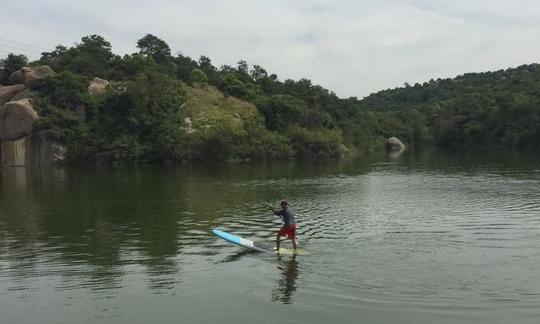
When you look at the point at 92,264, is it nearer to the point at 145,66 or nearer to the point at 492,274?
the point at 492,274

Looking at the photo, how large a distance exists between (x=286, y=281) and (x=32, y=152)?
73867mm

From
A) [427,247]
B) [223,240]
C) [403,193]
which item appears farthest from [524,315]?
[403,193]

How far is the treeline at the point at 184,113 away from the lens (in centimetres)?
8300

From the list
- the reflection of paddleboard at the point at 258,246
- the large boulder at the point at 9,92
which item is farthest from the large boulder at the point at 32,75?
the reflection of paddleboard at the point at 258,246

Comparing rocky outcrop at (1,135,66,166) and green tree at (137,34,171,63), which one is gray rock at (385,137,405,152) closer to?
green tree at (137,34,171,63)

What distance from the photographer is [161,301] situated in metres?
14.7

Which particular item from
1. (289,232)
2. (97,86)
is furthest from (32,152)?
(289,232)

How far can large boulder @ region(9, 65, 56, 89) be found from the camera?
88375 millimetres

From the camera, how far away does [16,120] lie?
→ 263ft

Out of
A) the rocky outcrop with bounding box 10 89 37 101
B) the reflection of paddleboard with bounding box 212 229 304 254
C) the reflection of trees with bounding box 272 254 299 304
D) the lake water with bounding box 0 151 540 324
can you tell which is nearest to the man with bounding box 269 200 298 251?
the reflection of paddleboard with bounding box 212 229 304 254

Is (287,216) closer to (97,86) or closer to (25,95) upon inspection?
(25,95)

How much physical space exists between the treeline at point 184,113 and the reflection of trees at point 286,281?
212ft

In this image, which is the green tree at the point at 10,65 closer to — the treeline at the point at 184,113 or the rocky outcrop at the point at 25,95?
the treeline at the point at 184,113

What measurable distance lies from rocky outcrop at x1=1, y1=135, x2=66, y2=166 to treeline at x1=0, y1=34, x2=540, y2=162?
1.52 meters
